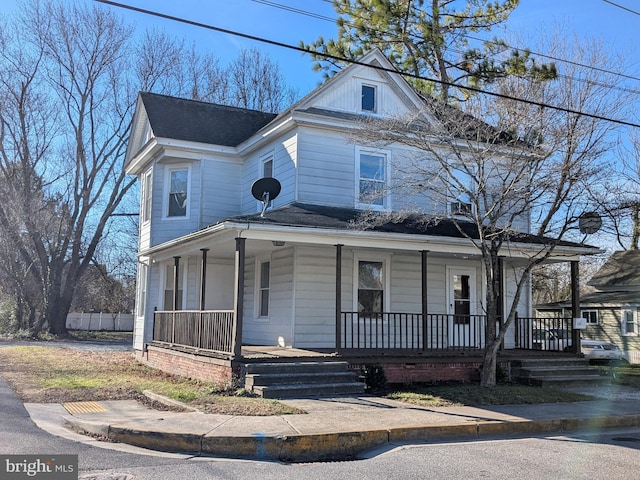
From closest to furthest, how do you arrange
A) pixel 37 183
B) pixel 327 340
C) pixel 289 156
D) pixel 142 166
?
pixel 327 340
pixel 289 156
pixel 142 166
pixel 37 183

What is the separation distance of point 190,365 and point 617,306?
858 inches

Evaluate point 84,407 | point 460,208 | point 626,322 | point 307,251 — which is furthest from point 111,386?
point 626,322

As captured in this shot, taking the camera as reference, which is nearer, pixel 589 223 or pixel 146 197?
pixel 589 223

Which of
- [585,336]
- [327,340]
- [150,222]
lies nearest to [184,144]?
[150,222]

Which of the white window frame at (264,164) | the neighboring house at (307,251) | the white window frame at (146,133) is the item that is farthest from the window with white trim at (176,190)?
the white window frame at (264,164)

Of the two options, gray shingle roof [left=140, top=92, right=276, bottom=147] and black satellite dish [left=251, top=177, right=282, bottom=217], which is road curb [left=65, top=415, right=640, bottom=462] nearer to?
black satellite dish [left=251, top=177, right=282, bottom=217]

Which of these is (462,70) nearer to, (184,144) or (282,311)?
(184,144)

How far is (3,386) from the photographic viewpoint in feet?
40.6

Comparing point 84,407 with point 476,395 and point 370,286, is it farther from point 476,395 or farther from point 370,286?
point 370,286

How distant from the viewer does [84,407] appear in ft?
32.4

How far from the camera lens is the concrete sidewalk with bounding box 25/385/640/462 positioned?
7.38 meters

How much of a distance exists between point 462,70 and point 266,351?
1800 centimetres

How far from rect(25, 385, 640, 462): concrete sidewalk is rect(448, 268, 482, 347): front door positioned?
202 inches

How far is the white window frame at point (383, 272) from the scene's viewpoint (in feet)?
49.5
